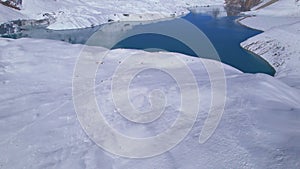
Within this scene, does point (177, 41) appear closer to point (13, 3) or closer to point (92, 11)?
point (92, 11)

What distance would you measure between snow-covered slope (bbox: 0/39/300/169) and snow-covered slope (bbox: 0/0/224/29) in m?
26.1

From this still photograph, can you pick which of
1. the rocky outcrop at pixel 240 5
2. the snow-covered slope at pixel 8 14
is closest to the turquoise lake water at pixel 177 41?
the snow-covered slope at pixel 8 14

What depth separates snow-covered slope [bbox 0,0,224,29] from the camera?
41250mm

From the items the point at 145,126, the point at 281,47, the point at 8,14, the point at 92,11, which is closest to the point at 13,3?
the point at 8,14

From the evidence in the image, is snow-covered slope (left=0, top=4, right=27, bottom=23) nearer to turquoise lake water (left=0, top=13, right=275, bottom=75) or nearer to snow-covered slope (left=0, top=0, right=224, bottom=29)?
snow-covered slope (left=0, top=0, right=224, bottom=29)

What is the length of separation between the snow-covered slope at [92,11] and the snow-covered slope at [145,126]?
26.1 meters

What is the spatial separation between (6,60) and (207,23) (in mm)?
32625

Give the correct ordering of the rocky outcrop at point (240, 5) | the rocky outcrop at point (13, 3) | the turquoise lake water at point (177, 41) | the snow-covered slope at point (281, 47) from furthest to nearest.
→ 1. the rocky outcrop at point (240, 5)
2. the rocky outcrop at point (13, 3)
3. the turquoise lake water at point (177, 41)
4. the snow-covered slope at point (281, 47)

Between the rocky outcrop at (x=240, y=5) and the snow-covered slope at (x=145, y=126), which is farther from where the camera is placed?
the rocky outcrop at (x=240, y=5)

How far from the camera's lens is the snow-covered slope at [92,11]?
4125cm

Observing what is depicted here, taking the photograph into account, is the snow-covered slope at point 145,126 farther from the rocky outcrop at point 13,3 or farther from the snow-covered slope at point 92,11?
the rocky outcrop at point 13,3

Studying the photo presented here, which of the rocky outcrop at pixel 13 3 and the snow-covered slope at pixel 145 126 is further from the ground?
the rocky outcrop at pixel 13 3

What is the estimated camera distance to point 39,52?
63.7ft

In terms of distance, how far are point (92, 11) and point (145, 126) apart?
3922 centimetres
